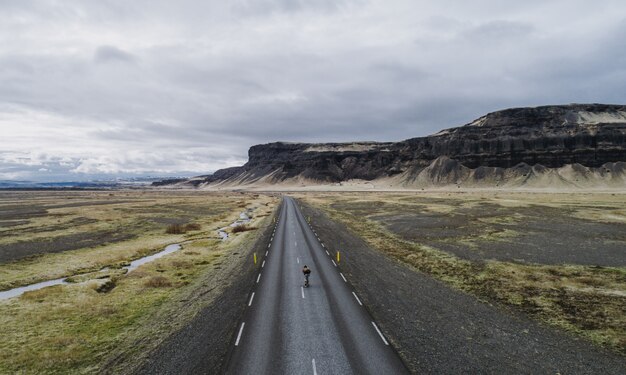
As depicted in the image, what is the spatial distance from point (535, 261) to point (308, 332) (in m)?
26.2

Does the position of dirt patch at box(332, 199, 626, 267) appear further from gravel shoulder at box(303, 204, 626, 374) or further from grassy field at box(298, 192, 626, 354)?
gravel shoulder at box(303, 204, 626, 374)

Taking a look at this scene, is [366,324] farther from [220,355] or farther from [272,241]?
[272,241]

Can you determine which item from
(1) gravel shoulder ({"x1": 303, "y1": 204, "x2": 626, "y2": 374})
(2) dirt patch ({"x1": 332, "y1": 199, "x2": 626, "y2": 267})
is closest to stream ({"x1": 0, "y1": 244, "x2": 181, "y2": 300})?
(1) gravel shoulder ({"x1": 303, "y1": 204, "x2": 626, "y2": 374})

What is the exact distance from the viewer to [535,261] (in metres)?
31.5

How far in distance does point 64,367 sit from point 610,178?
25017 centimetres

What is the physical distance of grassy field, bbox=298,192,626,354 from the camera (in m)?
19.7

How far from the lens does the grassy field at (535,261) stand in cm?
1972

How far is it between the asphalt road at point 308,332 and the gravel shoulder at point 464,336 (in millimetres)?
1196

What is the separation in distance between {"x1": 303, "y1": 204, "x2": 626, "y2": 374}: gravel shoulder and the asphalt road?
3.92 feet

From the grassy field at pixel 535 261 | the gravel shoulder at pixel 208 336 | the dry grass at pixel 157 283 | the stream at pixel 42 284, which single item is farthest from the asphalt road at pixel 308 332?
the stream at pixel 42 284

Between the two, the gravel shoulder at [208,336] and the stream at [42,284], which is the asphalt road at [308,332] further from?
the stream at [42,284]

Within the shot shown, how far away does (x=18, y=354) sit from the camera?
16.3 m

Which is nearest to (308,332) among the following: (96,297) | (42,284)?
(96,297)

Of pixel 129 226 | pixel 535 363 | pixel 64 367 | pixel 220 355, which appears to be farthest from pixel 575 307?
pixel 129 226
